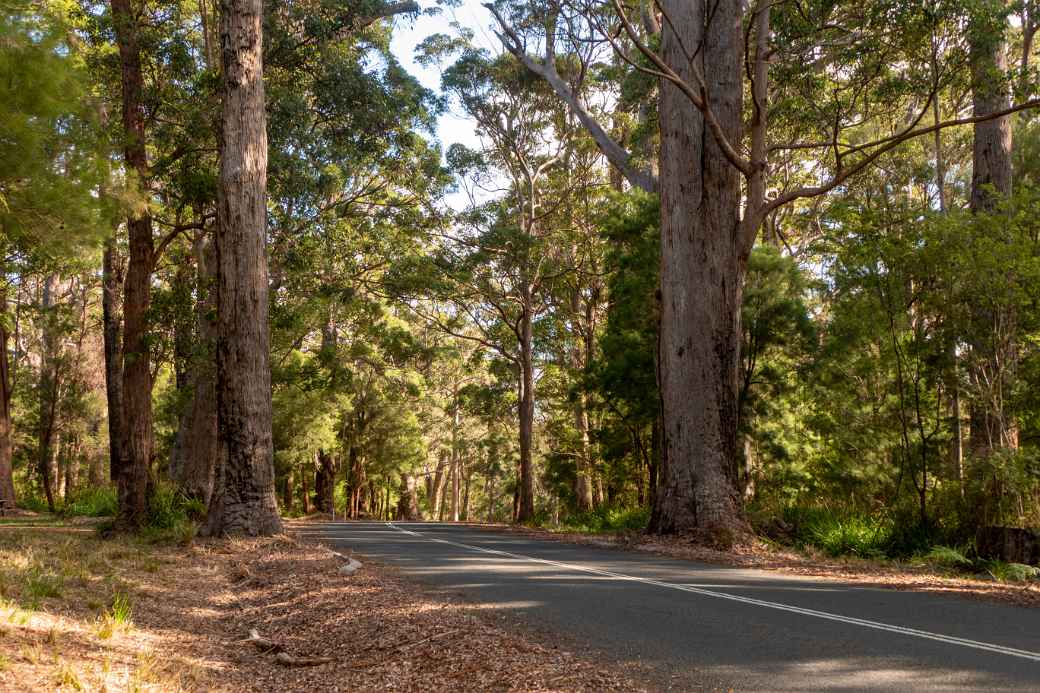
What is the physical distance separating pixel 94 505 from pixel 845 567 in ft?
66.3

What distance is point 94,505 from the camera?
23031mm

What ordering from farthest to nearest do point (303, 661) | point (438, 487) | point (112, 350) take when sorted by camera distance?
point (438, 487)
point (112, 350)
point (303, 661)

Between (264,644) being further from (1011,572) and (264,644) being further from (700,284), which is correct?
(700,284)

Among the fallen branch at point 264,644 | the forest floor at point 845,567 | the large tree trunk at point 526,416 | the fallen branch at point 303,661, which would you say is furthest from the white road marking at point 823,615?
the large tree trunk at point 526,416

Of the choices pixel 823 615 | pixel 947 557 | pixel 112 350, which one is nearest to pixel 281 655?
pixel 823 615

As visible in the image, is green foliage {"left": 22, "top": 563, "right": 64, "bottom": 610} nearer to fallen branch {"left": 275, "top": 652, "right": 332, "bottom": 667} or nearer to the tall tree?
fallen branch {"left": 275, "top": 652, "right": 332, "bottom": 667}

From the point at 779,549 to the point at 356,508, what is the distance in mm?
33977

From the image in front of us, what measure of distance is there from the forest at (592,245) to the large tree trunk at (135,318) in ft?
0.22

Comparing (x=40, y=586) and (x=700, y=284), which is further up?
(x=700, y=284)

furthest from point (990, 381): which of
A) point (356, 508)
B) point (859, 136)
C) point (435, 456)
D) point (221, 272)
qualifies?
point (435, 456)

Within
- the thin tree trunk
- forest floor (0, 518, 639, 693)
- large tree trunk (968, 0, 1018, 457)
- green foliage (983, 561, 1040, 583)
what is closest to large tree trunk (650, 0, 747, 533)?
large tree trunk (968, 0, 1018, 457)

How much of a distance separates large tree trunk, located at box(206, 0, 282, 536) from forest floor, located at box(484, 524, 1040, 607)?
6043mm

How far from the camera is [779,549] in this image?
12.9 m

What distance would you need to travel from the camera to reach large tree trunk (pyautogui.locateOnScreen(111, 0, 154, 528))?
14633 mm
